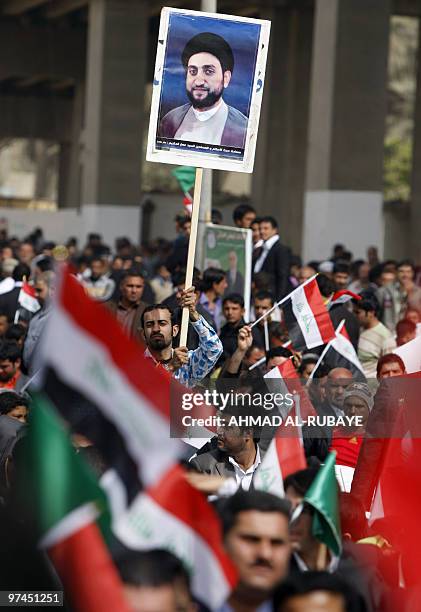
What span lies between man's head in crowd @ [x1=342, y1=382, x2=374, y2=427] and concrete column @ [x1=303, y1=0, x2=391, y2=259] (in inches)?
734

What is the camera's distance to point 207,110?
9359 mm

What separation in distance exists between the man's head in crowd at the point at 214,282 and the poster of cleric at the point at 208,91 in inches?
170

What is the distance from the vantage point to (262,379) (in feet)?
25.0

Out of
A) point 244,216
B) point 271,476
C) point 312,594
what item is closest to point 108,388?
point 312,594

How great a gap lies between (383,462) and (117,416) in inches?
101

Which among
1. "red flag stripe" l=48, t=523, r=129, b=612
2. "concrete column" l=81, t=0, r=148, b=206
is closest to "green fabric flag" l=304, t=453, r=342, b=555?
"red flag stripe" l=48, t=523, r=129, b=612

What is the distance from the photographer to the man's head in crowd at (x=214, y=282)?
1371 centimetres

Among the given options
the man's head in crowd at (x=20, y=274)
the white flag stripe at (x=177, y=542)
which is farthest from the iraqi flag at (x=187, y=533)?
the man's head in crowd at (x=20, y=274)

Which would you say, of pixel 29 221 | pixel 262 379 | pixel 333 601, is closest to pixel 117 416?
pixel 333 601

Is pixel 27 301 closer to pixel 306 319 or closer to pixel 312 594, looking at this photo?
pixel 306 319

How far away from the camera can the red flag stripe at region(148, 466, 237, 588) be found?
4.53 meters

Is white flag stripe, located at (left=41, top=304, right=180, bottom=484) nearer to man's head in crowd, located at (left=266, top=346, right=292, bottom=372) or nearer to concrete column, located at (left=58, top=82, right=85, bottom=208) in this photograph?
man's head in crowd, located at (left=266, top=346, right=292, bottom=372)

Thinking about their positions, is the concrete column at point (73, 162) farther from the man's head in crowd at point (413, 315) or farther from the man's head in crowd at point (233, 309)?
the man's head in crowd at point (233, 309)

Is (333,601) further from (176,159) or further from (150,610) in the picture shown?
(176,159)
